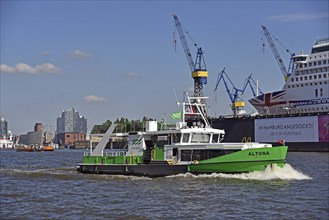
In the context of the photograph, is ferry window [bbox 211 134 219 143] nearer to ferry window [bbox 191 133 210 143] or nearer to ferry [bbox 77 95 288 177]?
ferry [bbox 77 95 288 177]

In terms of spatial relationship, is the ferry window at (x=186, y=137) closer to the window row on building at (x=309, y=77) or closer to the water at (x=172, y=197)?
the water at (x=172, y=197)

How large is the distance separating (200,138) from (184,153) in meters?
1.80

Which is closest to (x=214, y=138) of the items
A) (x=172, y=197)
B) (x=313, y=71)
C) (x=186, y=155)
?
(x=186, y=155)

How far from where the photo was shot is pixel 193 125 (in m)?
34.4

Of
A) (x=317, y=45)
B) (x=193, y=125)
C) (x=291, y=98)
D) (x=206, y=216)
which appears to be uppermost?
(x=317, y=45)

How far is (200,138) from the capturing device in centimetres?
3291

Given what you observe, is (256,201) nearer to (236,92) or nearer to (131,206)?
(131,206)

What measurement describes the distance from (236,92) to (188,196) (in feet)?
360

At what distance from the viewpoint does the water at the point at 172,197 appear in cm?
1939

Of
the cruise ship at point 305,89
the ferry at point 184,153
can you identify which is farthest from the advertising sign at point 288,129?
the ferry at point 184,153

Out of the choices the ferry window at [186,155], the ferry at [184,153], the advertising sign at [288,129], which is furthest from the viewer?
the advertising sign at [288,129]

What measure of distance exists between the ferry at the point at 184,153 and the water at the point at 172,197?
0.62 m

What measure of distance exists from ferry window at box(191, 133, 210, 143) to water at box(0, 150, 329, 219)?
109 inches

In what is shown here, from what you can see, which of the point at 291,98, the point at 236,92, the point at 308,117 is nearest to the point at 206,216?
the point at 308,117
